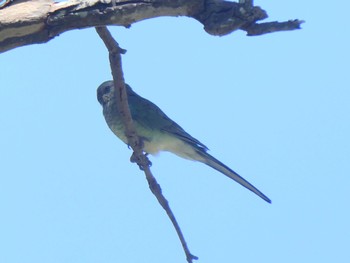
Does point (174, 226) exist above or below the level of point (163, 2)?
below

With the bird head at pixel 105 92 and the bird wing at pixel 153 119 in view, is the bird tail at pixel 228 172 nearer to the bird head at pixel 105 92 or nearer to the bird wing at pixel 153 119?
the bird wing at pixel 153 119

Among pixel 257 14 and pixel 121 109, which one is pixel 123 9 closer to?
pixel 257 14

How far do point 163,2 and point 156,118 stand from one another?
3773 mm

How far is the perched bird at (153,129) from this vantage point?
6.81 metres

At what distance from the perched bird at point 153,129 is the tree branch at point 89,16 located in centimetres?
300

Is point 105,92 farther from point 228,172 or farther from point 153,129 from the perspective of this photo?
point 228,172

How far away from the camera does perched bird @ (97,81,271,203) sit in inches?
268

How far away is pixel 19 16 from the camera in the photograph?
11.4 feet

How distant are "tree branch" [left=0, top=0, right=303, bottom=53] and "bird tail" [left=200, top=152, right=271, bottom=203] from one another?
226 centimetres

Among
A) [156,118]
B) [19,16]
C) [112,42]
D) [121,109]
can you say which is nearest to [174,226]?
[121,109]

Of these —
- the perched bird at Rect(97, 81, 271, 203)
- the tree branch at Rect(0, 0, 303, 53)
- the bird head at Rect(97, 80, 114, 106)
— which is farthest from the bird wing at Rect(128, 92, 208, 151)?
the tree branch at Rect(0, 0, 303, 53)

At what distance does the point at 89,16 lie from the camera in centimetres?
351

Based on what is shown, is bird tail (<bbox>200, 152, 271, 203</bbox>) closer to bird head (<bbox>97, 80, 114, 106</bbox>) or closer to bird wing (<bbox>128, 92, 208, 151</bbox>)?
bird wing (<bbox>128, 92, 208, 151</bbox>)

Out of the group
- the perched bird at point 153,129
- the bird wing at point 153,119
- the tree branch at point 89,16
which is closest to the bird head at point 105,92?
the perched bird at point 153,129
